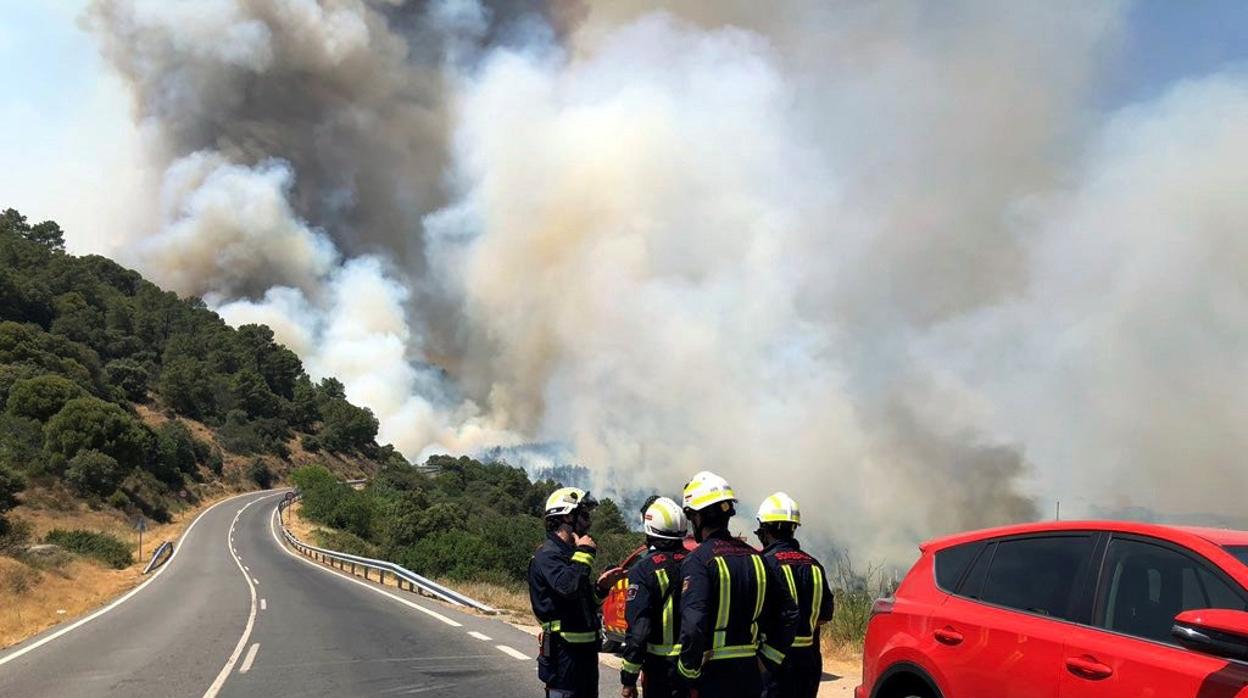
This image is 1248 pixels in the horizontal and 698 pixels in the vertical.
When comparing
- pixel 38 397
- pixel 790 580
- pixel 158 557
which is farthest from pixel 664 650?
pixel 38 397

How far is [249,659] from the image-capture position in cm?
1025

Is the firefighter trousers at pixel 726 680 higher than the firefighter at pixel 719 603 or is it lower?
lower

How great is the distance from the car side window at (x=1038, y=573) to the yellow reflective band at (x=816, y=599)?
1.19 meters

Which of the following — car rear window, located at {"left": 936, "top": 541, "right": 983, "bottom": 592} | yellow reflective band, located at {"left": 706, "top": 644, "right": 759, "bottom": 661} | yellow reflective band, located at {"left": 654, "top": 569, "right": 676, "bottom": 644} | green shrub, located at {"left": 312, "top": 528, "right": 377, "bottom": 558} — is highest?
car rear window, located at {"left": 936, "top": 541, "right": 983, "bottom": 592}

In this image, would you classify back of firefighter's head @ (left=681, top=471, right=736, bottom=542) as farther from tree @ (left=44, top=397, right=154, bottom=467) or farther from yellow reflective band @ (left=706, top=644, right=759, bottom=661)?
tree @ (left=44, top=397, right=154, bottom=467)

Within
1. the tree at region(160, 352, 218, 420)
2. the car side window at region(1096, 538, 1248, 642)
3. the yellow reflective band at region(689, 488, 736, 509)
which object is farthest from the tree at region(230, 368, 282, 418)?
the car side window at region(1096, 538, 1248, 642)

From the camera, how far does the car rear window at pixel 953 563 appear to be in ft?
15.4

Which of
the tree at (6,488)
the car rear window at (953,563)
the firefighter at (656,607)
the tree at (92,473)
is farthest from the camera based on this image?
the tree at (92,473)

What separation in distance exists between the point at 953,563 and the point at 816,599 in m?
0.95

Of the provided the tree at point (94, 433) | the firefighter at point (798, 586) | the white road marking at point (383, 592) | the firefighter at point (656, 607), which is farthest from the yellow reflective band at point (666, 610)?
the tree at point (94, 433)

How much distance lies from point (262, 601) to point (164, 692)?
34.0 ft

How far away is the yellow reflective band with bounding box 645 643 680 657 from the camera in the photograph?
4.00 meters

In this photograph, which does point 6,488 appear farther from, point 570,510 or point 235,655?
point 570,510

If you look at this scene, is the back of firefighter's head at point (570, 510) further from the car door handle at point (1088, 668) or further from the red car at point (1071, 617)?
the car door handle at point (1088, 668)
